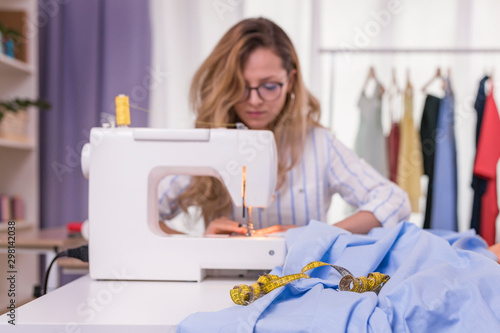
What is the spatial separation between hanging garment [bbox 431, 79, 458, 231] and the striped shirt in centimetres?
128

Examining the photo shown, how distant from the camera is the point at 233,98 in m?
1.76

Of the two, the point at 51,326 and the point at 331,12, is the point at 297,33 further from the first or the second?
the point at 51,326

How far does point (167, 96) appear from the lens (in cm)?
361

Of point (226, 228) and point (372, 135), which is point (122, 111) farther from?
point (372, 135)

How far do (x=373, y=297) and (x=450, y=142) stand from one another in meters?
2.39

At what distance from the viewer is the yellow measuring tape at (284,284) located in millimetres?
952

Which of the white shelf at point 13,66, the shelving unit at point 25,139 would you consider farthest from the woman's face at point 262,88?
the shelving unit at point 25,139

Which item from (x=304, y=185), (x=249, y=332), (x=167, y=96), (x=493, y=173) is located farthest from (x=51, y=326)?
(x=167, y=96)

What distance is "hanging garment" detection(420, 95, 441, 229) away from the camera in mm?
3055

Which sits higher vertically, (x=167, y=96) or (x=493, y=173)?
(x=167, y=96)

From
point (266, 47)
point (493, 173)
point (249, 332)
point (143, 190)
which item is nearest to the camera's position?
point (249, 332)

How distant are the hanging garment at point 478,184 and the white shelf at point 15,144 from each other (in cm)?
254

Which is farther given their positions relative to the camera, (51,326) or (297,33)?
(297,33)

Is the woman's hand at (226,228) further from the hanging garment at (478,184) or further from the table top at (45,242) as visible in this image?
the hanging garment at (478,184)
